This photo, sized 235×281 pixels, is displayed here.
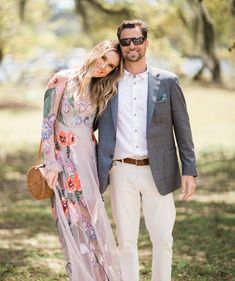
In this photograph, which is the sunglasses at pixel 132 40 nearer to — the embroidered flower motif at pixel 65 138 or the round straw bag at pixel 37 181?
the embroidered flower motif at pixel 65 138

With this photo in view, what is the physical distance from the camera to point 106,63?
4.04m

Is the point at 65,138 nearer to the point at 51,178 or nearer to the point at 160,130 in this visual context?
the point at 51,178

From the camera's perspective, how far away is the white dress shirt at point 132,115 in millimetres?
4086

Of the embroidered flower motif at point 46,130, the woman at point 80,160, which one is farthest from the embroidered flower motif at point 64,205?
the embroidered flower motif at point 46,130

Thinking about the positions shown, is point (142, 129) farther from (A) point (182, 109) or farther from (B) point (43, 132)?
(B) point (43, 132)

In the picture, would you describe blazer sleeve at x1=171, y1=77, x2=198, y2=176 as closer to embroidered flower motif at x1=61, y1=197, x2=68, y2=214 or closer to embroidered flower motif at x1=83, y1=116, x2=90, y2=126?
embroidered flower motif at x1=83, y1=116, x2=90, y2=126

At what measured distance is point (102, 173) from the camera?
4160 millimetres

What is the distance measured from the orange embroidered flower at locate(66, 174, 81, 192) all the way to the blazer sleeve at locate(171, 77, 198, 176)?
748 mm

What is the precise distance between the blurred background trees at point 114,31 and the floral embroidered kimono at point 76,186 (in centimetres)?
325

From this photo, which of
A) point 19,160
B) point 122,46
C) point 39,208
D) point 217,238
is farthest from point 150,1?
point 122,46

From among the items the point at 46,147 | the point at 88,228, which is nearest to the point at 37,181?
the point at 46,147

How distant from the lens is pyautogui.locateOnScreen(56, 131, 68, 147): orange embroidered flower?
415 cm

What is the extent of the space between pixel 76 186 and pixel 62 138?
35 centimetres

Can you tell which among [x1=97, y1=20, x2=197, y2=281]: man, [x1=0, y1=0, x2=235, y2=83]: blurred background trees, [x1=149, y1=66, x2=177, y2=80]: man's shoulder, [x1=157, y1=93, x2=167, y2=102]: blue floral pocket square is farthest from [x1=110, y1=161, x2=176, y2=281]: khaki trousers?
[x1=0, y1=0, x2=235, y2=83]: blurred background trees
